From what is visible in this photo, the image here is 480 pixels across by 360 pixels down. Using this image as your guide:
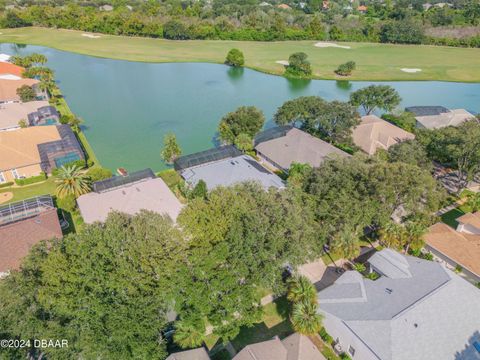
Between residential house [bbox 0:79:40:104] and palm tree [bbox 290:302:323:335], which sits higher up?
residential house [bbox 0:79:40:104]

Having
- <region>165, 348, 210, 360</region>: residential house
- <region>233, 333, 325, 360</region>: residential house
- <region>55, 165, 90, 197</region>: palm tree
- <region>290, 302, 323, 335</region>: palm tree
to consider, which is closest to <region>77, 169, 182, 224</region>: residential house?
<region>55, 165, 90, 197</region>: palm tree

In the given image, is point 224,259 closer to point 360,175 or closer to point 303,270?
point 303,270

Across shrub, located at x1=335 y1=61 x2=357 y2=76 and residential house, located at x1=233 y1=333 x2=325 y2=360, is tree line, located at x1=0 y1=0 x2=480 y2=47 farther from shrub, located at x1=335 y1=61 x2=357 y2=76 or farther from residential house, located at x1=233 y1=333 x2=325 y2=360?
residential house, located at x1=233 y1=333 x2=325 y2=360

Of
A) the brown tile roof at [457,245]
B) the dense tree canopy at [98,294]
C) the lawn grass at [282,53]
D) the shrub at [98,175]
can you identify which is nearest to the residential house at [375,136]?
the brown tile roof at [457,245]

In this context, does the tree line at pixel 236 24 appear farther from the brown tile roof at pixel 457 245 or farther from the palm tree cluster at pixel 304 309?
the palm tree cluster at pixel 304 309

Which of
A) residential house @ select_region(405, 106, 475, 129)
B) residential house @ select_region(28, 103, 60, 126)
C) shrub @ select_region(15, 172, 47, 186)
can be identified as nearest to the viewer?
shrub @ select_region(15, 172, 47, 186)

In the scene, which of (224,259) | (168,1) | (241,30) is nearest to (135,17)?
(241,30)
